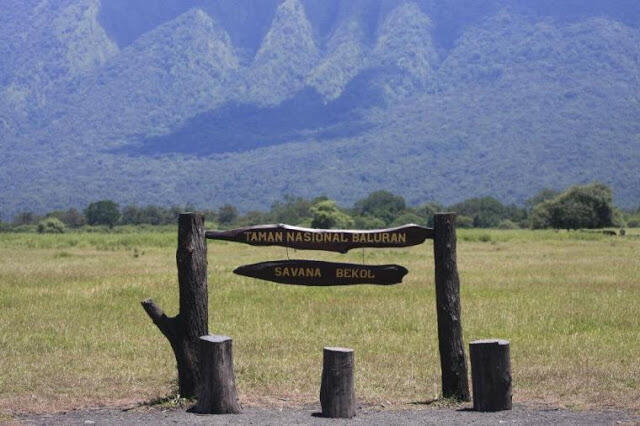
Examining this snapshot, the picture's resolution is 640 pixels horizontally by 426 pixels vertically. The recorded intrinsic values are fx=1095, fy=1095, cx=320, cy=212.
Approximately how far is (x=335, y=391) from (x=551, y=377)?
162 inches

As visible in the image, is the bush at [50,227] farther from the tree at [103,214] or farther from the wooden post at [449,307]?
the wooden post at [449,307]

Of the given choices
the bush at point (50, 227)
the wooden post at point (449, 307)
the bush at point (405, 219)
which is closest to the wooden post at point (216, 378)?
the wooden post at point (449, 307)

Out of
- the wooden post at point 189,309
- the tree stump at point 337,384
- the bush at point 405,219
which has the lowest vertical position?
the tree stump at point 337,384

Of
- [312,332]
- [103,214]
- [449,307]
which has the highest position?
[103,214]

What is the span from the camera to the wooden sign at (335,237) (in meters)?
12.9

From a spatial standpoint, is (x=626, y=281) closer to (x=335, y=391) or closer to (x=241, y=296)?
(x=241, y=296)

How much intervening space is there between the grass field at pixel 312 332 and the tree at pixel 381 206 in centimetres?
10674

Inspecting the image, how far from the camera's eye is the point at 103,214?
128375mm

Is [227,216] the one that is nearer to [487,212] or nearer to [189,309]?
[487,212]

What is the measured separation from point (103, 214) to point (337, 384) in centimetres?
11927

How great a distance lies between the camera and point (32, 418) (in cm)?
1217

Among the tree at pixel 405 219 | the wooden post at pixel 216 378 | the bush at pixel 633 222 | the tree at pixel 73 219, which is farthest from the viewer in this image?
the tree at pixel 73 219

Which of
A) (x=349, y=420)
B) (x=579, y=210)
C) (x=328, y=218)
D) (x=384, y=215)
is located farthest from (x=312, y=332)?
(x=384, y=215)

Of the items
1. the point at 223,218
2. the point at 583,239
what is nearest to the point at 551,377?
the point at 583,239
